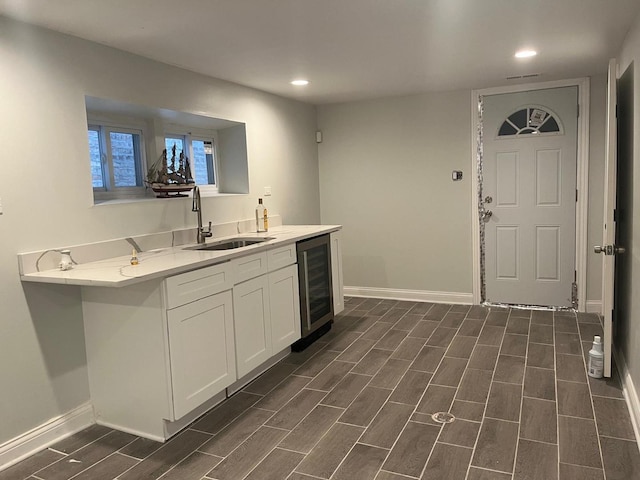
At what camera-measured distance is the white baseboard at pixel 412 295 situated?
4.98 metres

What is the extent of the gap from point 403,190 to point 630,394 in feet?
9.53

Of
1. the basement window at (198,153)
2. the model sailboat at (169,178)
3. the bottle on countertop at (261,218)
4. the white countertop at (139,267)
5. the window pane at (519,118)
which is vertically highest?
the window pane at (519,118)

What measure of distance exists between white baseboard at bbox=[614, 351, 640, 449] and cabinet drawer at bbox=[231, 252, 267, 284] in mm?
2227

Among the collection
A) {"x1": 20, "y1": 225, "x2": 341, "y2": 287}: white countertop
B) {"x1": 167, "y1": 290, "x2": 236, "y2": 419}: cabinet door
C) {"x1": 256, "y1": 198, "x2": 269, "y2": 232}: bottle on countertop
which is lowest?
{"x1": 167, "y1": 290, "x2": 236, "y2": 419}: cabinet door

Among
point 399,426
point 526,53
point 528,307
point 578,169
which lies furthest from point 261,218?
point 578,169

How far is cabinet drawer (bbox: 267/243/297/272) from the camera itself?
3327mm

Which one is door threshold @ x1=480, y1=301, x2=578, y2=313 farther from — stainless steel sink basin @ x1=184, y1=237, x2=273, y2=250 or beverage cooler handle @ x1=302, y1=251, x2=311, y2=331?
stainless steel sink basin @ x1=184, y1=237, x2=273, y2=250

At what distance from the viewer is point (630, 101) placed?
310cm

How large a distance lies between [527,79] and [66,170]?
12.4 ft

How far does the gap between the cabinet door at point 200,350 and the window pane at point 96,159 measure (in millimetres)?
1215

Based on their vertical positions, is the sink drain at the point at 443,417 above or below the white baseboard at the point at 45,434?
below

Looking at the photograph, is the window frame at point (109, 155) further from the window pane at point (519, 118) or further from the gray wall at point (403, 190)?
the window pane at point (519, 118)

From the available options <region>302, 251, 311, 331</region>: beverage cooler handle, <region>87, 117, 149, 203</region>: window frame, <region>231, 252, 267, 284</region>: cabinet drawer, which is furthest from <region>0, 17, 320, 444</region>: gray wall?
<region>302, 251, 311, 331</region>: beverage cooler handle

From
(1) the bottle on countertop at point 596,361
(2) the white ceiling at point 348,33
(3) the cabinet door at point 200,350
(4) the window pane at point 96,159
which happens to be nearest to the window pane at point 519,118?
(2) the white ceiling at point 348,33
